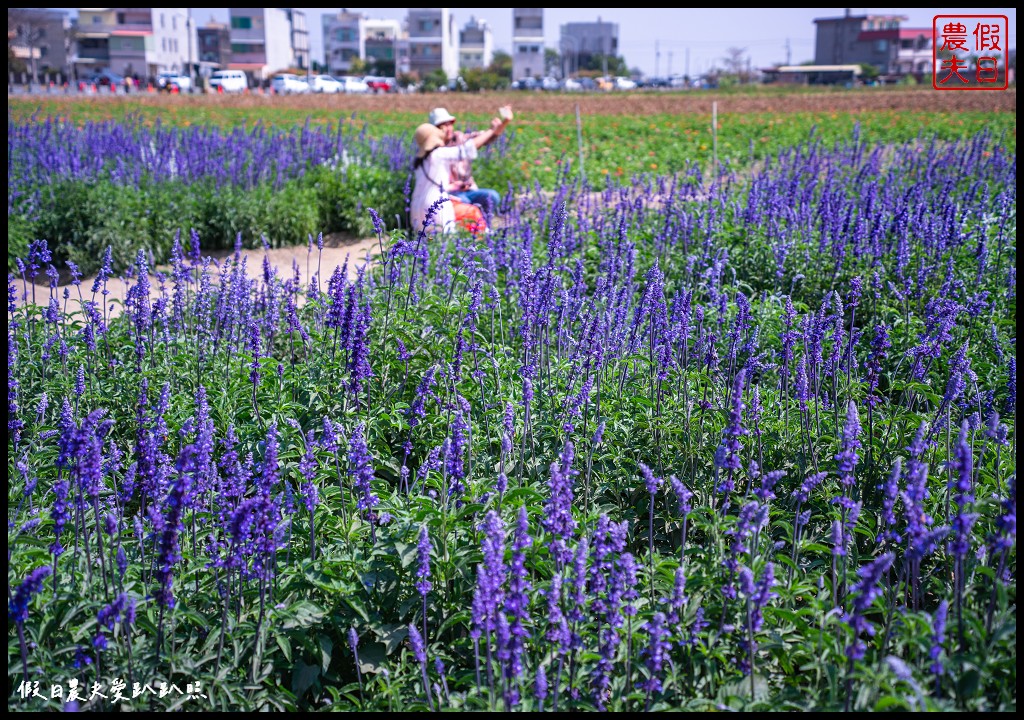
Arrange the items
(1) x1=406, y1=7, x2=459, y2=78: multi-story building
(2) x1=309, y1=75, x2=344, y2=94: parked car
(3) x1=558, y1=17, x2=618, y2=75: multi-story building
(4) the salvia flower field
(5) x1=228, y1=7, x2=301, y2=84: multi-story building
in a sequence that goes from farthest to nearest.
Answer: (3) x1=558, y1=17, x2=618, y2=75: multi-story building < (1) x1=406, y1=7, x2=459, y2=78: multi-story building < (5) x1=228, y1=7, x2=301, y2=84: multi-story building < (2) x1=309, y1=75, x2=344, y2=94: parked car < (4) the salvia flower field

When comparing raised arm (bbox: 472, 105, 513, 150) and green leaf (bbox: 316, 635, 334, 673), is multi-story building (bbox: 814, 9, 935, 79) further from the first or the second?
green leaf (bbox: 316, 635, 334, 673)

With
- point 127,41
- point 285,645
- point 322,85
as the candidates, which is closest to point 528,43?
point 127,41

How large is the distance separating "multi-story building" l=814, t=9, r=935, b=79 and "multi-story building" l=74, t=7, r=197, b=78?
77.4 m

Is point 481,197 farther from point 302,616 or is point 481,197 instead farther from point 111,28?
point 111,28

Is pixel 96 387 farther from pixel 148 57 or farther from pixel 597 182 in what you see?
pixel 148 57

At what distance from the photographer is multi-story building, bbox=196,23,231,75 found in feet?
368

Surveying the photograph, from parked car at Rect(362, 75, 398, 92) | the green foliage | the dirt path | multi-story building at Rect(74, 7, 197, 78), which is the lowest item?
the dirt path

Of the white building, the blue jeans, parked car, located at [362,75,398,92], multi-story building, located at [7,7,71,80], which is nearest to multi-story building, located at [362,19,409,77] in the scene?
the white building

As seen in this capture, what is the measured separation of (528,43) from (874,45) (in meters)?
52.5

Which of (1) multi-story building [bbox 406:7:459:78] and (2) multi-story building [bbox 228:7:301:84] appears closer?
(2) multi-story building [bbox 228:7:301:84]

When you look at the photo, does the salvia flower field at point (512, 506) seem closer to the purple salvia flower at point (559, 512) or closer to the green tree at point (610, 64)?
the purple salvia flower at point (559, 512)

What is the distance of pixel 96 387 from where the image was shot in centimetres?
461

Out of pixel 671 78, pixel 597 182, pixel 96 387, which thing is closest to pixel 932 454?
pixel 96 387

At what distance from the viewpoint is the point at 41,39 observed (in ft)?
320
